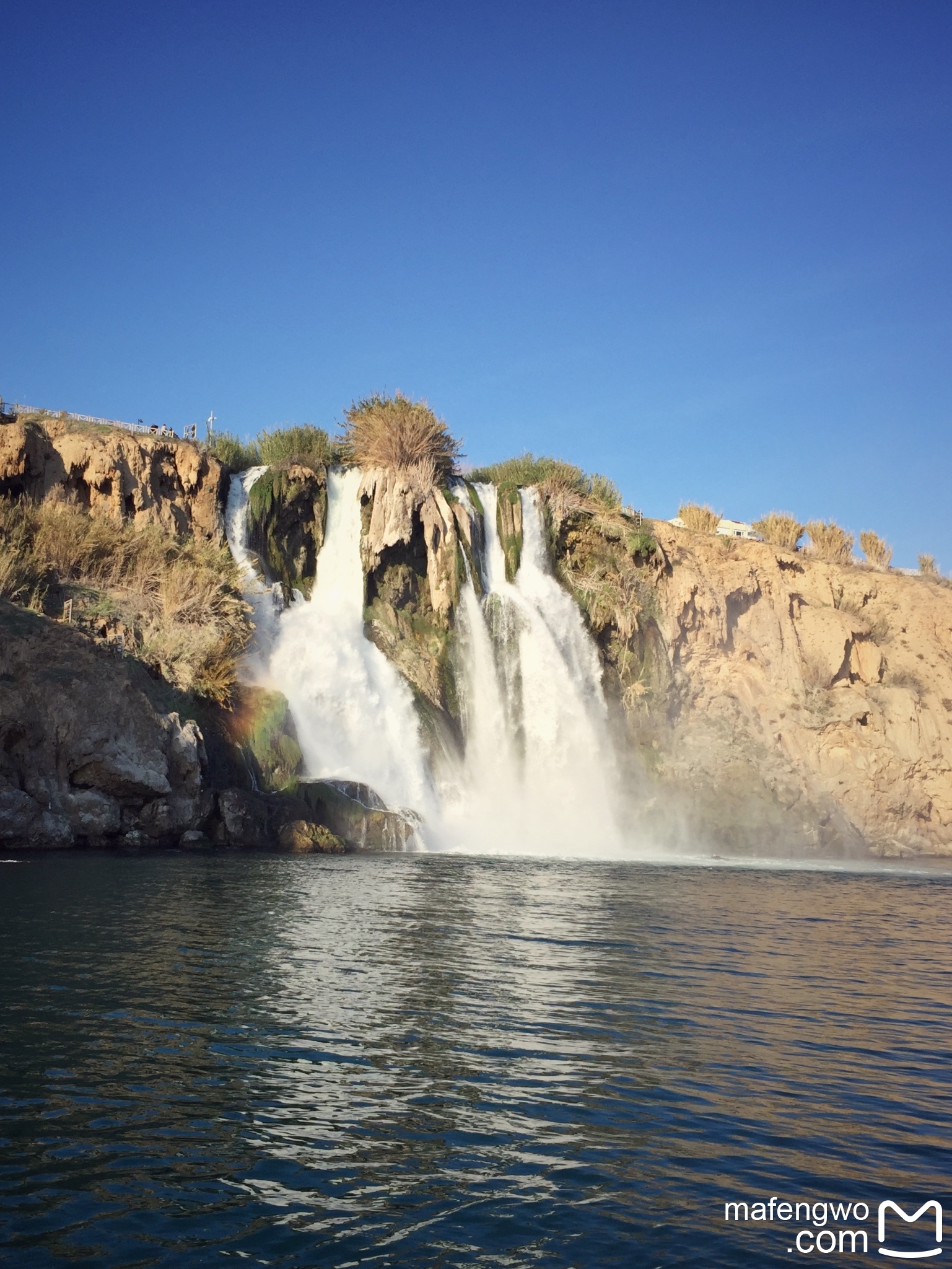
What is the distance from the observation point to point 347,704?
84.0ft

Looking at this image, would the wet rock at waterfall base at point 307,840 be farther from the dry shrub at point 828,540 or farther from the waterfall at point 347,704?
the dry shrub at point 828,540

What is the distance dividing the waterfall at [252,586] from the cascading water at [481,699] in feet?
0.20

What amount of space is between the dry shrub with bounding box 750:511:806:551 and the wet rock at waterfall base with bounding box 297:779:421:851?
25828mm

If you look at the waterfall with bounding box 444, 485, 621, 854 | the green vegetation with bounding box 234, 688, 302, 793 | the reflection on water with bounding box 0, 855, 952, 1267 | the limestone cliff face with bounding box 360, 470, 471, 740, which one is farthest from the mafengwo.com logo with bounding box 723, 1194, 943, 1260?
the limestone cliff face with bounding box 360, 470, 471, 740

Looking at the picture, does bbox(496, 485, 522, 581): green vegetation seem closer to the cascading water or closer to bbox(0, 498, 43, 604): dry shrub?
the cascading water

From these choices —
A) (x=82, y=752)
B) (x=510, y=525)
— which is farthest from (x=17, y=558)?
(x=510, y=525)

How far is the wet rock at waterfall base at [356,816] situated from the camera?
22172 millimetres

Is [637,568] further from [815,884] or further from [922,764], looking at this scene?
[815,884]

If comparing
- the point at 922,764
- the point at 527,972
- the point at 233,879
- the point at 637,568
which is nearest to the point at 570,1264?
the point at 527,972

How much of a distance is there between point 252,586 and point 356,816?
6.96 metres

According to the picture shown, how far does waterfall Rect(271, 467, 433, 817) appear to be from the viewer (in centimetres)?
2462

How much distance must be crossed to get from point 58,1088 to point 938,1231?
15.4ft

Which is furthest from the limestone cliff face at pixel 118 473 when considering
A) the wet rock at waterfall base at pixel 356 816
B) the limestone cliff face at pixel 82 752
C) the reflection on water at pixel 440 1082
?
the reflection on water at pixel 440 1082

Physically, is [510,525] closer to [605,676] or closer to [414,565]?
[414,565]
